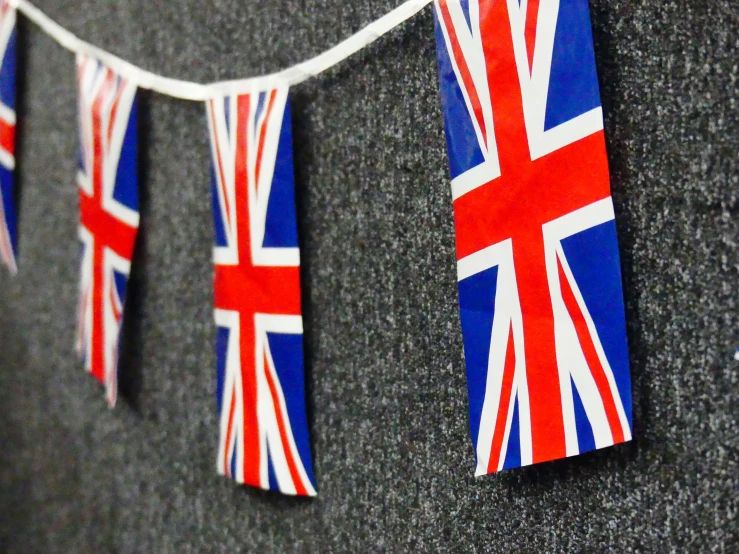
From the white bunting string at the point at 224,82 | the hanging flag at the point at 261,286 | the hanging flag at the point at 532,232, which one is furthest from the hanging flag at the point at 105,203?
the hanging flag at the point at 532,232

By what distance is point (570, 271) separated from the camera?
0.43 meters

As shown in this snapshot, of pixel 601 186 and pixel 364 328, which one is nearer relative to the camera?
pixel 601 186

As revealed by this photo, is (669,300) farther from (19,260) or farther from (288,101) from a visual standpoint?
(19,260)

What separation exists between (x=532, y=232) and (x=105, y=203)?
52 centimetres

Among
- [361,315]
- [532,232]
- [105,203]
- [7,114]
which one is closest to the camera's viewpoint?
[532,232]

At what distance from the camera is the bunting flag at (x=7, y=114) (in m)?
0.90

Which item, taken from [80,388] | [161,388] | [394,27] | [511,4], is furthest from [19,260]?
[511,4]

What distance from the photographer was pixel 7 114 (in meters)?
0.91

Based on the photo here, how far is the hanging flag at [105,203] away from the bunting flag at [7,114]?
17cm

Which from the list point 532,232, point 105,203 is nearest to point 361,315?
point 532,232

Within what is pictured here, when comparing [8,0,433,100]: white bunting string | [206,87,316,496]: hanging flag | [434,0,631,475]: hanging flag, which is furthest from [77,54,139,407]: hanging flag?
[434,0,631,475]: hanging flag

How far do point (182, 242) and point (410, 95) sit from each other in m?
0.33

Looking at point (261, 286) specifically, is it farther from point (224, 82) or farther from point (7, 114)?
point (7, 114)

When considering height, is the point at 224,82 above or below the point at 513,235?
above
